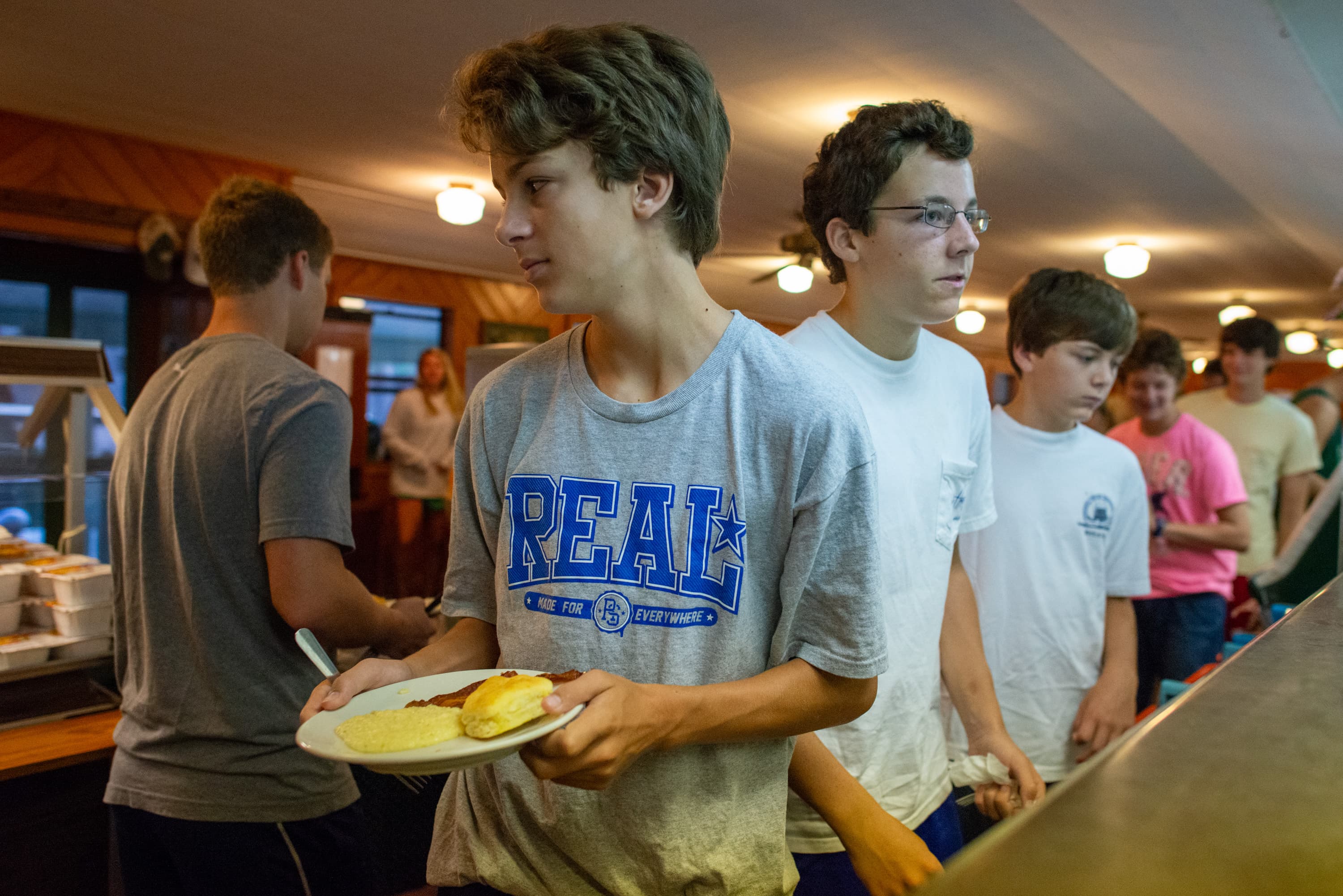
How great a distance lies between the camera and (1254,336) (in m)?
4.16

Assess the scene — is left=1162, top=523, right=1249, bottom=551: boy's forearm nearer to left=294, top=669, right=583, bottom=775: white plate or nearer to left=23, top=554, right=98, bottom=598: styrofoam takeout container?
left=294, top=669, right=583, bottom=775: white plate

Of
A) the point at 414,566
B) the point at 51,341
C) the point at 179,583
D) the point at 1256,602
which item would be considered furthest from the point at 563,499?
the point at 414,566

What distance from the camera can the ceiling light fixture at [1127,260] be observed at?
766 centimetres

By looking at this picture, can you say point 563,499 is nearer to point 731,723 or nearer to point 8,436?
point 731,723

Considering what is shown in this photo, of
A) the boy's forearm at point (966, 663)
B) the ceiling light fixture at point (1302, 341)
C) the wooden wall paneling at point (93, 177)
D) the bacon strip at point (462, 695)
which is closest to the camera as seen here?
the bacon strip at point (462, 695)

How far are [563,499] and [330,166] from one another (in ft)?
19.8

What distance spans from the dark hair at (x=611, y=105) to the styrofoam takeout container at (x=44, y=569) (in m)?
1.83

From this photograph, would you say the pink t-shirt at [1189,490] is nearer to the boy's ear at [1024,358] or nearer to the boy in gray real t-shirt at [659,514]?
the boy's ear at [1024,358]

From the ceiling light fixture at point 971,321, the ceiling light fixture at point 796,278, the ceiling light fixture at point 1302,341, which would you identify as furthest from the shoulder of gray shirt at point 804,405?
the ceiling light fixture at point 1302,341

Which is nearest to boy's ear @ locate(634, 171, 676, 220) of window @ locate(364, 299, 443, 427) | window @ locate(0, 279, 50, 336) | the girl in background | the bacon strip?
the bacon strip

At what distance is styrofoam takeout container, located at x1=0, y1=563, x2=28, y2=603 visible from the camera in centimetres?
222

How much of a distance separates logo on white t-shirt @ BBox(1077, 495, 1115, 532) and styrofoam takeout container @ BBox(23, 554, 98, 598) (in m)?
2.45

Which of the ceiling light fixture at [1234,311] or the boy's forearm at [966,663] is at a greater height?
the ceiling light fixture at [1234,311]

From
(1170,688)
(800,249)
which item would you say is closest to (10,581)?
(1170,688)
